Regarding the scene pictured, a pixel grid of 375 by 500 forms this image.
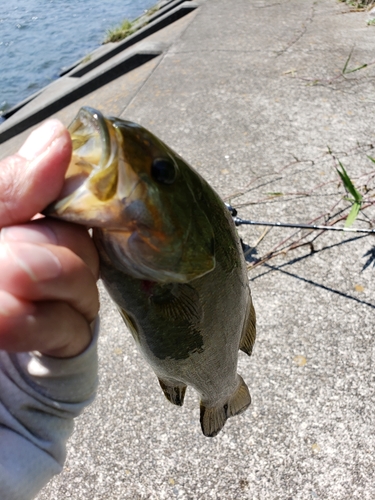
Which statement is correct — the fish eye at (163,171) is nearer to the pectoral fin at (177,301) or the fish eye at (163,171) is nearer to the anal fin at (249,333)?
the pectoral fin at (177,301)

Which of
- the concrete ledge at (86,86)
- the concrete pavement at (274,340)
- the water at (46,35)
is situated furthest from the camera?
the water at (46,35)

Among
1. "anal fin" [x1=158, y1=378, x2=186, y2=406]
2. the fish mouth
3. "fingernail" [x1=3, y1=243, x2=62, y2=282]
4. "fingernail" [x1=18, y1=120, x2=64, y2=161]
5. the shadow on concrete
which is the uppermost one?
"fingernail" [x1=18, y1=120, x2=64, y2=161]

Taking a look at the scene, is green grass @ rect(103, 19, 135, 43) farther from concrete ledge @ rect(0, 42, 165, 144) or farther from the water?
concrete ledge @ rect(0, 42, 165, 144)

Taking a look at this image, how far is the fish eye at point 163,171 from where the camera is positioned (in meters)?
1.02

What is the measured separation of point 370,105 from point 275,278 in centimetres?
283

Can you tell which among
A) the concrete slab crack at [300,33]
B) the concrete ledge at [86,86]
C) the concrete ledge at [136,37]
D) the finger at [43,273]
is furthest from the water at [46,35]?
the finger at [43,273]

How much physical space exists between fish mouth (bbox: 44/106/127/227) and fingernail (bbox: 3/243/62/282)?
0.29 feet

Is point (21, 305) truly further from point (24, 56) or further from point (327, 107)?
point (24, 56)

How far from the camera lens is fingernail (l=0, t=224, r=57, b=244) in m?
0.90

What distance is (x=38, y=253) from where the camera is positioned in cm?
88

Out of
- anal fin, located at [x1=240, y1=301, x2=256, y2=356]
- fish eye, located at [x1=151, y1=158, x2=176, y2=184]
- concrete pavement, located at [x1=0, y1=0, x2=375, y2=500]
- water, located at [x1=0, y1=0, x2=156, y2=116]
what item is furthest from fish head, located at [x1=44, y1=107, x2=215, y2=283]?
water, located at [x1=0, y1=0, x2=156, y2=116]

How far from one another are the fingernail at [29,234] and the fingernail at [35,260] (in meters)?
0.02

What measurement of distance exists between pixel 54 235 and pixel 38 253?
0.07 metres

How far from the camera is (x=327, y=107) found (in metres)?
5.11
